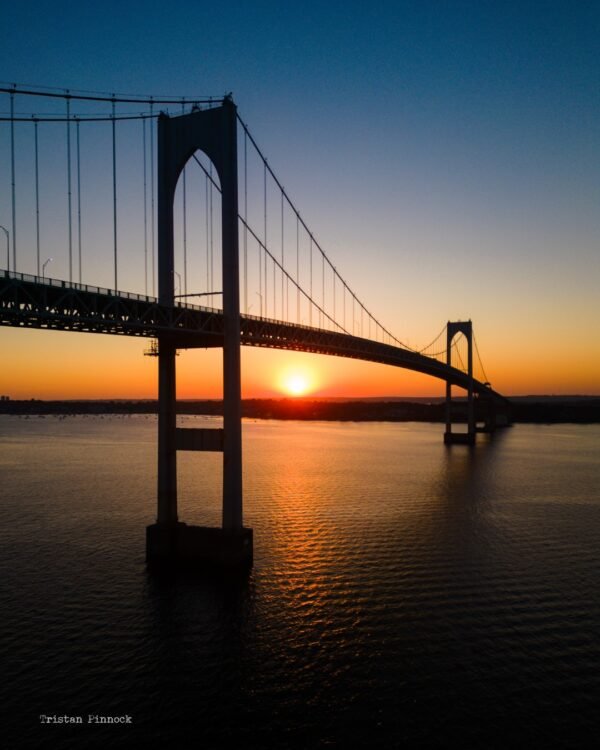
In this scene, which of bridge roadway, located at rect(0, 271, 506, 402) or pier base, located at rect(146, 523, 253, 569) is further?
pier base, located at rect(146, 523, 253, 569)

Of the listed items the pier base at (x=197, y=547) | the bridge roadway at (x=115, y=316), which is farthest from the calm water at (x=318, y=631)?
the bridge roadway at (x=115, y=316)

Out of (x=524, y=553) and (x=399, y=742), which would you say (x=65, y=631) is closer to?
(x=399, y=742)

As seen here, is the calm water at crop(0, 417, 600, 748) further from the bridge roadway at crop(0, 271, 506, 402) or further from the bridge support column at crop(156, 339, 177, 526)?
the bridge roadway at crop(0, 271, 506, 402)

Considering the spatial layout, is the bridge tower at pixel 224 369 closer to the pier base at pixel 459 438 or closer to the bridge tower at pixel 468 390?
the bridge tower at pixel 468 390

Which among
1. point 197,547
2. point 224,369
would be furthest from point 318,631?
point 224,369

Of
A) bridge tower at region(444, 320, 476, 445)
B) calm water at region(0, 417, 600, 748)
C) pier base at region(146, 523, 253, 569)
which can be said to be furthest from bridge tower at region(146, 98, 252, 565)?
bridge tower at region(444, 320, 476, 445)

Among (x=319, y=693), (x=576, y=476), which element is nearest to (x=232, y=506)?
(x=319, y=693)
